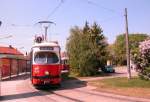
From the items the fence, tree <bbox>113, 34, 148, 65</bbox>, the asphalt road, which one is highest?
tree <bbox>113, 34, 148, 65</bbox>

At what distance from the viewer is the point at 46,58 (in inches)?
1044

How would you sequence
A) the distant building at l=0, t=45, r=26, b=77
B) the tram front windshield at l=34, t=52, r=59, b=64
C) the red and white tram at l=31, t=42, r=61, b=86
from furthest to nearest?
the distant building at l=0, t=45, r=26, b=77 → the tram front windshield at l=34, t=52, r=59, b=64 → the red and white tram at l=31, t=42, r=61, b=86

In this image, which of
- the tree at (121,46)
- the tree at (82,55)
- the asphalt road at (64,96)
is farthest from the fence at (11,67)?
the tree at (121,46)

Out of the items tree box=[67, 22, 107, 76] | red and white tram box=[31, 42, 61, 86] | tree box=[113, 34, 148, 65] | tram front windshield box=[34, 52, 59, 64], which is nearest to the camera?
red and white tram box=[31, 42, 61, 86]

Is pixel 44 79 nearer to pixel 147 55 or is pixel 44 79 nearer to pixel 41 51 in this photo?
pixel 41 51

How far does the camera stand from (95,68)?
152 ft

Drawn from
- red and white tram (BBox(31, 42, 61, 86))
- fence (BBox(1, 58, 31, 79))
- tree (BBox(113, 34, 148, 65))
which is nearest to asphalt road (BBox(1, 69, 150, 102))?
red and white tram (BBox(31, 42, 61, 86))

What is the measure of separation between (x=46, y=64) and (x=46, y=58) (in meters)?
0.61

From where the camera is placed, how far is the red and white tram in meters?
26.0

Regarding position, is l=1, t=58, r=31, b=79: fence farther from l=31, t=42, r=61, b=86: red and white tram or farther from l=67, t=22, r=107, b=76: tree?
l=31, t=42, r=61, b=86: red and white tram

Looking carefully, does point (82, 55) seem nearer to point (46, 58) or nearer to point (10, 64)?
point (10, 64)

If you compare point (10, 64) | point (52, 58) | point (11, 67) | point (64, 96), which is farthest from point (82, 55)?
point (64, 96)

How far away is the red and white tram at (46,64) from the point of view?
26.0 meters

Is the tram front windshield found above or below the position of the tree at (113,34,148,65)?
below
